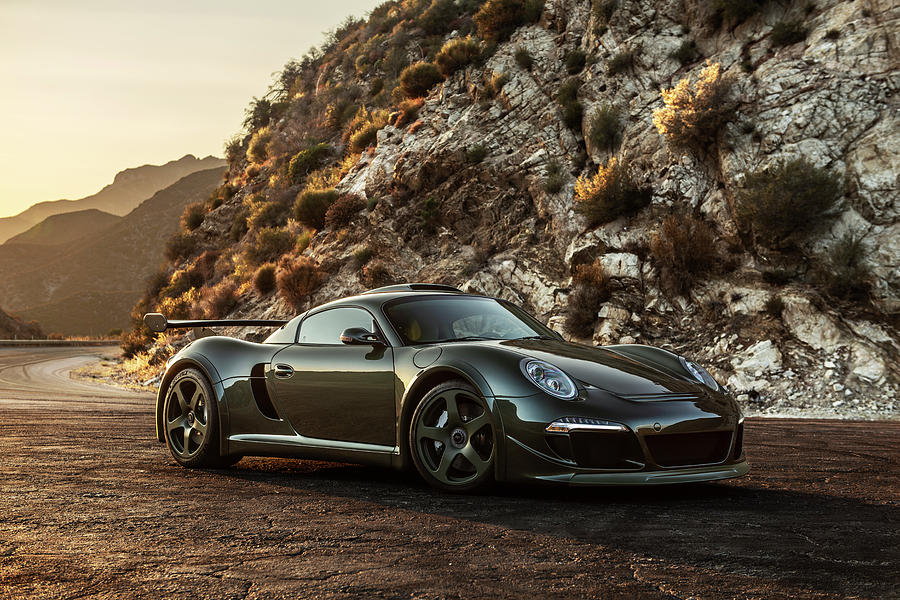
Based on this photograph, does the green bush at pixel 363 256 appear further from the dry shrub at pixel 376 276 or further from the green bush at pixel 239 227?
the green bush at pixel 239 227

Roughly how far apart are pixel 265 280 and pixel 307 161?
327 inches

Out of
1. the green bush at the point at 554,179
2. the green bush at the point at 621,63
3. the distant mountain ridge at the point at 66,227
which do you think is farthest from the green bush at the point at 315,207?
the distant mountain ridge at the point at 66,227

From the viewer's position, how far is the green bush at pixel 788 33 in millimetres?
18703

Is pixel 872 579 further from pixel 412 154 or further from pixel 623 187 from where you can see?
pixel 412 154

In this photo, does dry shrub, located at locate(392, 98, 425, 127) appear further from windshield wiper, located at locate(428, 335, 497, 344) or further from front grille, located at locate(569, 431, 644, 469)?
front grille, located at locate(569, 431, 644, 469)

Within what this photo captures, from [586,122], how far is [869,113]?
748 centimetres

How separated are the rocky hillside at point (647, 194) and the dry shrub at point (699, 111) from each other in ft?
0.17

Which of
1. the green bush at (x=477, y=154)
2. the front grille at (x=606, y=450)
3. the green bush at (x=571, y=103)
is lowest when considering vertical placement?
the front grille at (x=606, y=450)

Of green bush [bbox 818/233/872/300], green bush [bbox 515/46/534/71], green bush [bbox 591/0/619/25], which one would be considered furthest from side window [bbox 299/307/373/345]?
green bush [bbox 515/46/534/71]

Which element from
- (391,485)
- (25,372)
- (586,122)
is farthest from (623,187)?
(25,372)

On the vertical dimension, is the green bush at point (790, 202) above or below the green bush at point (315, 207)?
below

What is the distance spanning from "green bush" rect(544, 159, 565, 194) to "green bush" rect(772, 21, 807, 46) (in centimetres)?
587

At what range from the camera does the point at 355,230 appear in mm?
24281

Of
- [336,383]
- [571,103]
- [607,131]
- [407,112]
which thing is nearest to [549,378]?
[336,383]
